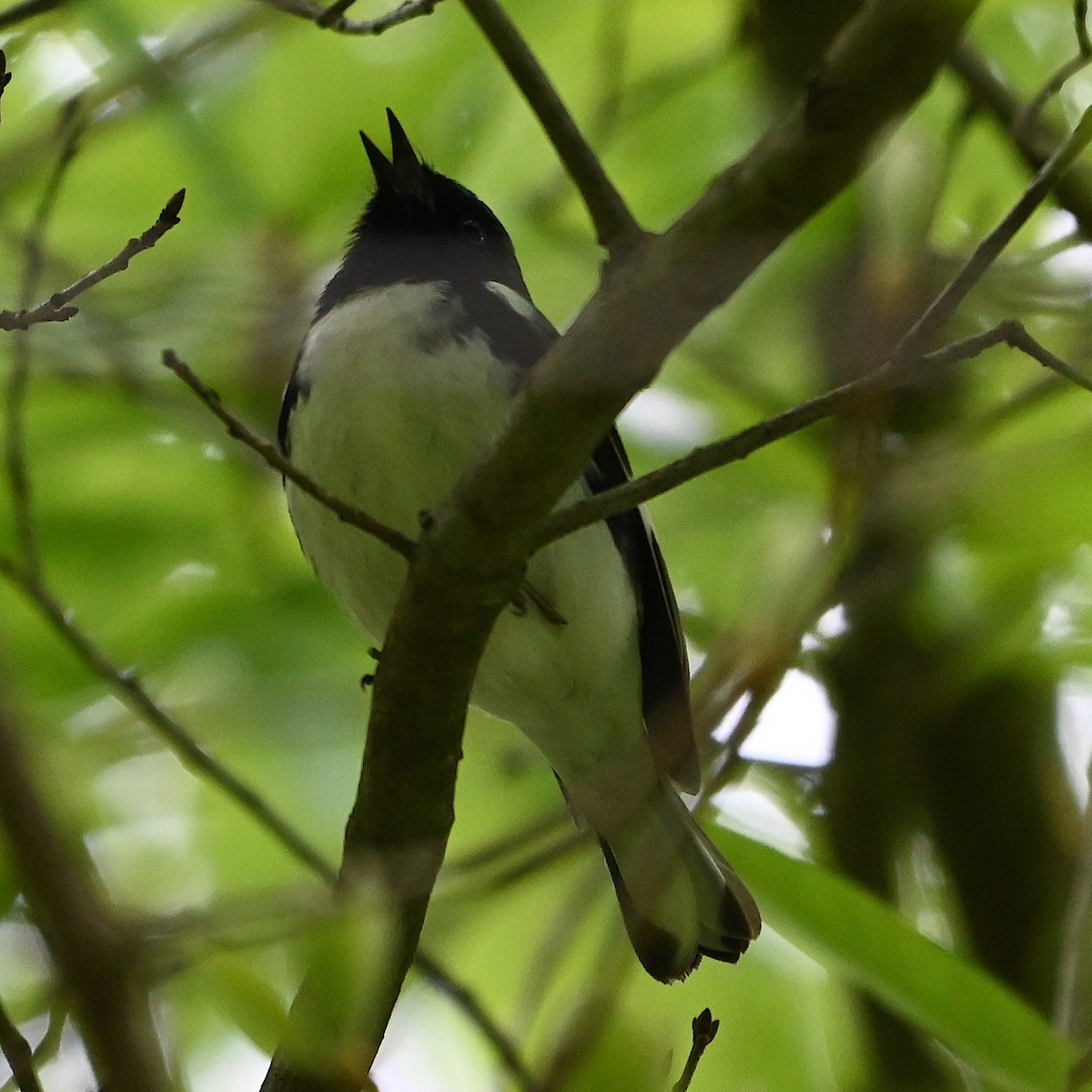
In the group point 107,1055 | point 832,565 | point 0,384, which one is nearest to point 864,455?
point 832,565

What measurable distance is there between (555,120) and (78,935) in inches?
43.0

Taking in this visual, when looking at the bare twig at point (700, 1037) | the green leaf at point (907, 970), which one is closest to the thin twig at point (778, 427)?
the green leaf at point (907, 970)

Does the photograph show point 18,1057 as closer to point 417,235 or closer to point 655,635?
point 655,635

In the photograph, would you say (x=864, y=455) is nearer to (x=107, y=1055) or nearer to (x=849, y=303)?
(x=849, y=303)

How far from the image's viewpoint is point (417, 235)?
2900mm

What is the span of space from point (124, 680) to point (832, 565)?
0.95m

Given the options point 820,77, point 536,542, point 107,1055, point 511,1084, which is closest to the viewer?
point 107,1055

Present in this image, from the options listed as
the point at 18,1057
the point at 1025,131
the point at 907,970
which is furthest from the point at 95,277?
the point at 1025,131

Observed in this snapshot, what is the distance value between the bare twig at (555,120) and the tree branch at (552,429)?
7 centimetres

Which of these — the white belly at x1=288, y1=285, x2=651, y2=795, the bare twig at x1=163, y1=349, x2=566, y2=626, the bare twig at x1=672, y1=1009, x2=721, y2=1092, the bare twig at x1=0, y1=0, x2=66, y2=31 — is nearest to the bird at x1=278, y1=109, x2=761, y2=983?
the white belly at x1=288, y1=285, x2=651, y2=795

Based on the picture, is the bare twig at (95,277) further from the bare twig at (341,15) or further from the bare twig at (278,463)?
the bare twig at (341,15)

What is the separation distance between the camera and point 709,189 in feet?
4.42

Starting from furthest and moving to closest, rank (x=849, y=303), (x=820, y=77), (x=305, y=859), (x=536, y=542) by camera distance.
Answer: (x=849, y=303) < (x=305, y=859) < (x=536, y=542) < (x=820, y=77)

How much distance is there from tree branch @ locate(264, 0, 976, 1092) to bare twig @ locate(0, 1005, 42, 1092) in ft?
0.78
